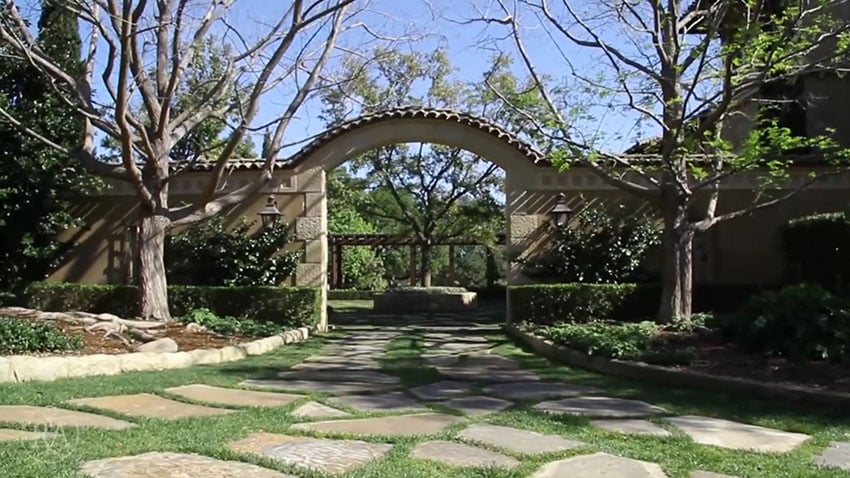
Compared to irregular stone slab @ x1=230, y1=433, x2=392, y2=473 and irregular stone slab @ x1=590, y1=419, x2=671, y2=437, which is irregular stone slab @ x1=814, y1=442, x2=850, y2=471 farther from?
irregular stone slab @ x1=230, y1=433, x2=392, y2=473

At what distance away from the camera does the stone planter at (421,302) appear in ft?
73.6

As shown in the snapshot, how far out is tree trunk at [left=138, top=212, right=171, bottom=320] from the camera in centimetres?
1183

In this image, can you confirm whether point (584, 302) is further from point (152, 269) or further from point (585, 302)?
point (152, 269)

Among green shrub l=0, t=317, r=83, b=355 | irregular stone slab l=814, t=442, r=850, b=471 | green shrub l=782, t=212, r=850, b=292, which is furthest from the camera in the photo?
green shrub l=782, t=212, r=850, b=292

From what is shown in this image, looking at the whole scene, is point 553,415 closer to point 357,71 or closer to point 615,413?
point 615,413

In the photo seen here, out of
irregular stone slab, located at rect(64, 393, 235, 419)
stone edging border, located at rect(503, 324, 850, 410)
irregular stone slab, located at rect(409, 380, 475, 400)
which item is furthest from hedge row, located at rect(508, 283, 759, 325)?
irregular stone slab, located at rect(64, 393, 235, 419)

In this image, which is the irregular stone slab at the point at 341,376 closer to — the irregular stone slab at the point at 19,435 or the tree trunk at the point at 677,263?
the irregular stone slab at the point at 19,435

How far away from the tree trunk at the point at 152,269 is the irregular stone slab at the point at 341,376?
4288 millimetres

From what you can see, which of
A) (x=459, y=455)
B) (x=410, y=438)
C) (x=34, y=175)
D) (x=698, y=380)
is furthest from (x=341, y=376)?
(x=34, y=175)

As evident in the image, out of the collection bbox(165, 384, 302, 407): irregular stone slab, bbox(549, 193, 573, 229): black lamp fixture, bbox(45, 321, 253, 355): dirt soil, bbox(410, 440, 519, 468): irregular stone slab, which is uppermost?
bbox(549, 193, 573, 229): black lamp fixture

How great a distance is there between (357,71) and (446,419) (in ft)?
31.3

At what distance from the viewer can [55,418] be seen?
5.11 m

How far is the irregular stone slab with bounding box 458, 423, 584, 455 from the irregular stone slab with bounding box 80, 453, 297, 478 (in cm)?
144

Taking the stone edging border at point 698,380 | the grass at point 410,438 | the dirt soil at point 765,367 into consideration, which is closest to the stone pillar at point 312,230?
the stone edging border at point 698,380
